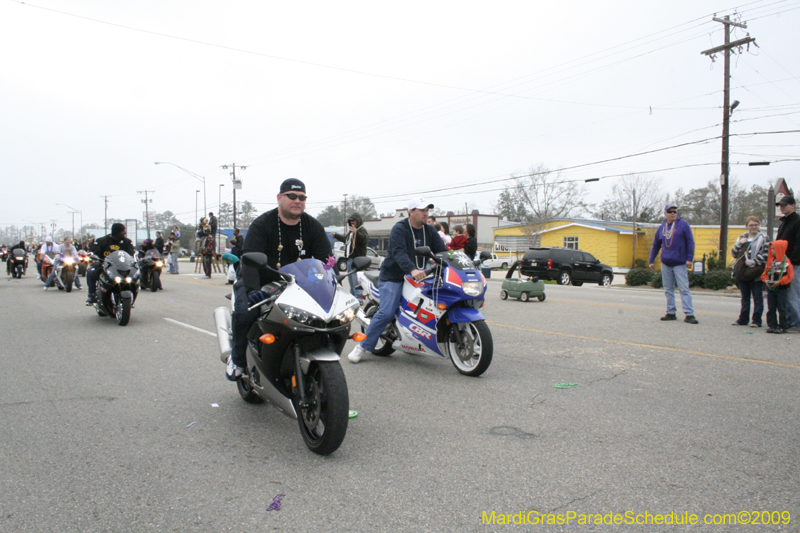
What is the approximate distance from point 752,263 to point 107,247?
11171 mm

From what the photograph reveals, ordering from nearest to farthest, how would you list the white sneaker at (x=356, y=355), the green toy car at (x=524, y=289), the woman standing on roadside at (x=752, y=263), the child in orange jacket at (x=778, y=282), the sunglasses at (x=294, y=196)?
1. the sunglasses at (x=294, y=196)
2. the white sneaker at (x=356, y=355)
3. the child in orange jacket at (x=778, y=282)
4. the woman standing on roadside at (x=752, y=263)
5. the green toy car at (x=524, y=289)

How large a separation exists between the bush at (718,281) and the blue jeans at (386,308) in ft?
57.6

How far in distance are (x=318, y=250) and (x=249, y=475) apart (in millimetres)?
1914

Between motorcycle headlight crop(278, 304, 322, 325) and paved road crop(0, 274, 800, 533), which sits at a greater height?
motorcycle headlight crop(278, 304, 322, 325)

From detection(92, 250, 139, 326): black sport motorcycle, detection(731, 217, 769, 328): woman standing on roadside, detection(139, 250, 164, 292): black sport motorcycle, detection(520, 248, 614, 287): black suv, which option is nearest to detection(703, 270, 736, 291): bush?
detection(520, 248, 614, 287): black suv

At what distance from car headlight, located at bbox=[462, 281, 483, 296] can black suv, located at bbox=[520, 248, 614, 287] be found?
20.9 m

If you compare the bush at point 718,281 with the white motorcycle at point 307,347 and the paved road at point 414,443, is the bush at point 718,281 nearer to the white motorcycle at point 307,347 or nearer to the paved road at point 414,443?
the paved road at point 414,443

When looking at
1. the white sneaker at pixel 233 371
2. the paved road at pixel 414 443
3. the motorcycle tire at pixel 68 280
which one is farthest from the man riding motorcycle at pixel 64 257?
the white sneaker at pixel 233 371

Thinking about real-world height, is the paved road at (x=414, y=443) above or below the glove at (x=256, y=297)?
below

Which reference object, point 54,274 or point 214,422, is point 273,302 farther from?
point 54,274

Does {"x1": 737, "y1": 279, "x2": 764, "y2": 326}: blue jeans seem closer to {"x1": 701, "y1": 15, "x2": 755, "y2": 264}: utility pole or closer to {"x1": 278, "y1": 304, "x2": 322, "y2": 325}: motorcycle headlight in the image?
{"x1": 278, "y1": 304, "x2": 322, "y2": 325}: motorcycle headlight

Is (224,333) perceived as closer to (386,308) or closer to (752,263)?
(386,308)

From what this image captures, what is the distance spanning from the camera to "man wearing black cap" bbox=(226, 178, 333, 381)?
171 inches

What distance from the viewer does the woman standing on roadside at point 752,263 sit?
8.82 meters
